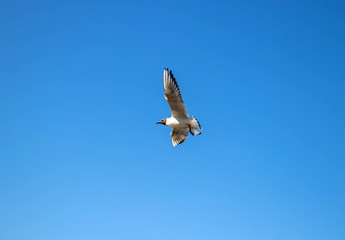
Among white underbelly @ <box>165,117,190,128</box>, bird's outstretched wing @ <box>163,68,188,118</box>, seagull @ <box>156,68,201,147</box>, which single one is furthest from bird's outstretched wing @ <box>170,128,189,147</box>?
bird's outstretched wing @ <box>163,68,188,118</box>

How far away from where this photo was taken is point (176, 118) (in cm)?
1405

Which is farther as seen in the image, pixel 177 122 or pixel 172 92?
pixel 177 122

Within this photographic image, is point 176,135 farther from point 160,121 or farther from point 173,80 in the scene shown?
point 173,80

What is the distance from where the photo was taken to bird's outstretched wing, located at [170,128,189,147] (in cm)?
1448

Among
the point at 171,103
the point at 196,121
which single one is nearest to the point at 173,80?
the point at 171,103

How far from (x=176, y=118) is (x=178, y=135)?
2.80ft

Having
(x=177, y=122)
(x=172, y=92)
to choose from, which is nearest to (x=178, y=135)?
(x=177, y=122)

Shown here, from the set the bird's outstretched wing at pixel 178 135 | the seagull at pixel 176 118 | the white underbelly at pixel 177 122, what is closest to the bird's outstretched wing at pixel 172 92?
the seagull at pixel 176 118

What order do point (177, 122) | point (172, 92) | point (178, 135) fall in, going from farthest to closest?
point (178, 135) < point (177, 122) < point (172, 92)

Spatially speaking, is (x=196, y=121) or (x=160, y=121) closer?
(x=196, y=121)

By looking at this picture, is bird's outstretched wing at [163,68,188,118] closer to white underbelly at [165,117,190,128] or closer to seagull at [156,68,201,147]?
seagull at [156,68,201,147]

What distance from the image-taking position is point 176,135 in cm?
1468

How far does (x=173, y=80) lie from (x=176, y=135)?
2.35 metres

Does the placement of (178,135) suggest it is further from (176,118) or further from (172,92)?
(172,92)
